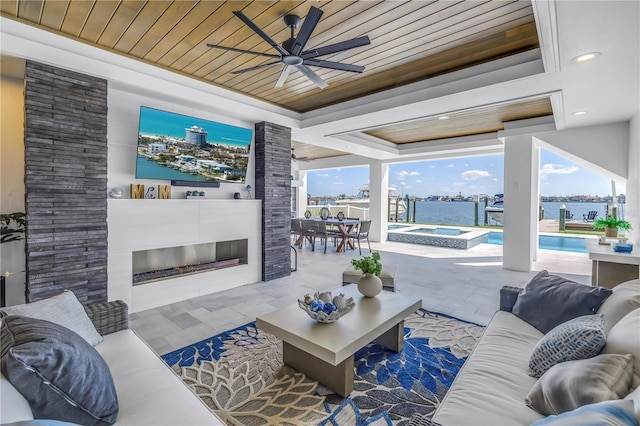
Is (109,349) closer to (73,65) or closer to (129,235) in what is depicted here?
(129,235)

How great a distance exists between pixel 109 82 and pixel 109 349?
294 cm

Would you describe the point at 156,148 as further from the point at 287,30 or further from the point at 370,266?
the point at 370,266

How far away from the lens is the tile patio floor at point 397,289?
3156 mm

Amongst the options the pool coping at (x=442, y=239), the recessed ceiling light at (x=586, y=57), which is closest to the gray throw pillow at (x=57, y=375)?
the recessed ceiling light at (x=586, y=57)

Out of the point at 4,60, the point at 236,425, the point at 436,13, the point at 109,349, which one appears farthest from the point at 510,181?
the point at 4,60

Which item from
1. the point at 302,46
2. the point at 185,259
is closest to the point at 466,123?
the point at 302,46

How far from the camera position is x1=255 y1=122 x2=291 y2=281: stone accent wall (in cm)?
489

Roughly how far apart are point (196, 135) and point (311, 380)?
135 inches

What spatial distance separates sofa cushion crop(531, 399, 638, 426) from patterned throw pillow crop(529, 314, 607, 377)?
0.59 m

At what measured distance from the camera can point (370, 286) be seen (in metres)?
2.65

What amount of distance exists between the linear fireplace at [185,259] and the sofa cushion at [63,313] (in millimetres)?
1967

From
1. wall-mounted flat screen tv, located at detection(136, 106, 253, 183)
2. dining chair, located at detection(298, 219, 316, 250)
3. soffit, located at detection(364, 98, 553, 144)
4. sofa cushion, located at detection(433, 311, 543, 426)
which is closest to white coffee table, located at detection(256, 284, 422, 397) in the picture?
sofa cushion, located at detection(433, 311, 543, 426)

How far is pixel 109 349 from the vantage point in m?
1.78

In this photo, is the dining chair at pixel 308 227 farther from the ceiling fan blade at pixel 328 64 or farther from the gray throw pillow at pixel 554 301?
the gray throw pillow at pixel 554 301
